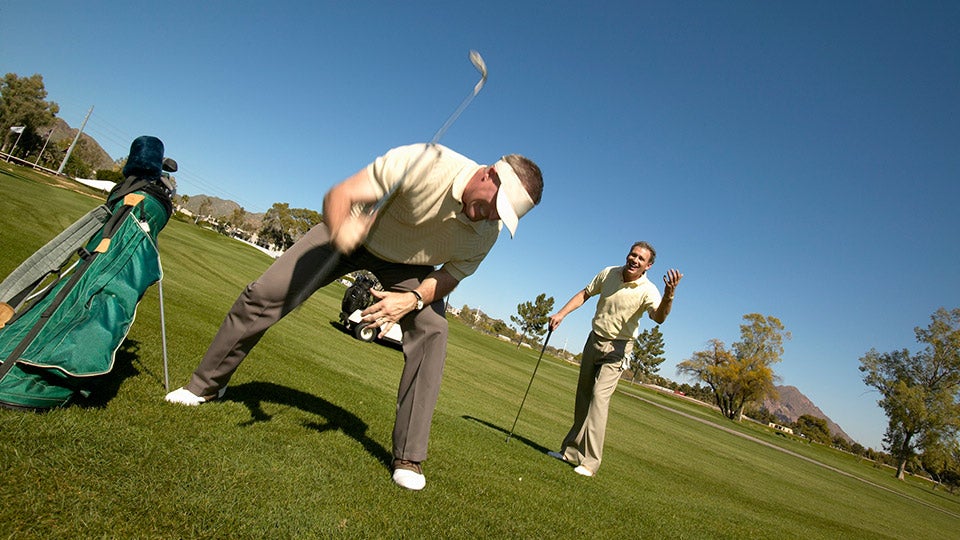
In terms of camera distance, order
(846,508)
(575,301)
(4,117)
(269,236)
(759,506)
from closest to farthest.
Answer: (575,301)
(759,506)
(846,508)
(4,117)
(269,236)

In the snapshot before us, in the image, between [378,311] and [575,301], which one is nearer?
[378,311]

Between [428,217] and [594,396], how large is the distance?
11.2 feet

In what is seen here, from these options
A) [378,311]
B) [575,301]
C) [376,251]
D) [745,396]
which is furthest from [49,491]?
[745,396]

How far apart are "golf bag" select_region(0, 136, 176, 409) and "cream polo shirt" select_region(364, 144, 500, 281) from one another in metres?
1.41

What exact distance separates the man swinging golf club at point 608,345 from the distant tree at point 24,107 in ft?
277

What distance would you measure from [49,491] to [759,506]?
8.12 metres

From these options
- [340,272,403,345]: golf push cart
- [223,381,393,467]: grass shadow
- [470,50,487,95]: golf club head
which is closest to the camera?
[470,50,487,95]: golf club head

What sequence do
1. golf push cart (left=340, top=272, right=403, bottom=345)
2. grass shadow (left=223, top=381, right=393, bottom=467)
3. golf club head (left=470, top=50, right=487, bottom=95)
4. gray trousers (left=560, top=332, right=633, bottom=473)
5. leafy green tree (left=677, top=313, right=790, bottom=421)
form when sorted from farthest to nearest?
leafy green tree (left=677, top=313, right=790, bottom=421), golf push cart (left=340, top=272, right=403, bottom=345), gray trousers (left=560, top=332, right=633, bottom=473), grass shadow (left=223, top=381, right=393, bottom=467), golf club head (left=470, top=50, right=487, bottom=95)

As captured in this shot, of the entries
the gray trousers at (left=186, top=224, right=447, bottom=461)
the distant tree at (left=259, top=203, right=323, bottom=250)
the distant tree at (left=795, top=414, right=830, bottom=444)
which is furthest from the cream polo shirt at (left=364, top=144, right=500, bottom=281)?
the distant tree at (left=259, top=203, right=323, bottom=250)

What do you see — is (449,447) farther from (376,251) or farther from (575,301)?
(575,301)

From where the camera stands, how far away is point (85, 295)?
9.24 ft

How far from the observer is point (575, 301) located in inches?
254

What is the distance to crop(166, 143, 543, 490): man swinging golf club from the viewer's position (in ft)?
9.19

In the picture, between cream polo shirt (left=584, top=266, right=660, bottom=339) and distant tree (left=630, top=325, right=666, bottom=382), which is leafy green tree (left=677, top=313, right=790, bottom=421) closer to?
distant tree (left=630, top=325, right=666, bottom=382)
